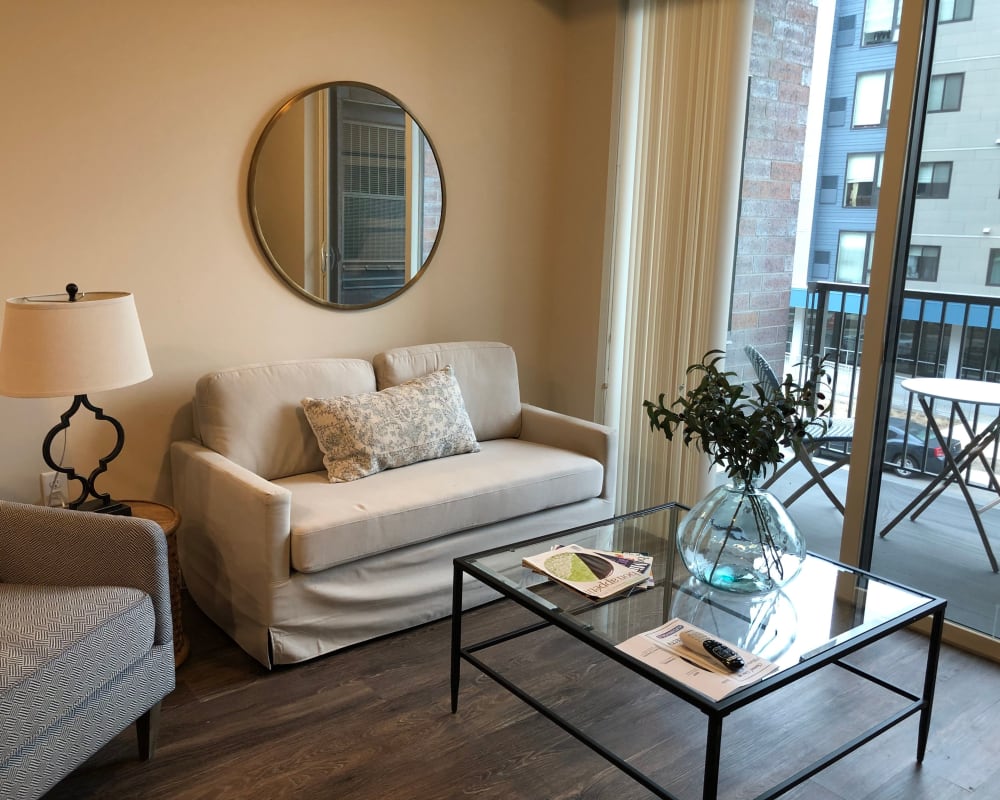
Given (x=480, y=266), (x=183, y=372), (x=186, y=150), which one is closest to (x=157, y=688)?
(x=183, y=372)

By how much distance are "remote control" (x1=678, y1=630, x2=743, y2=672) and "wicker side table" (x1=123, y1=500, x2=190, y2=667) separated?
1546 mm

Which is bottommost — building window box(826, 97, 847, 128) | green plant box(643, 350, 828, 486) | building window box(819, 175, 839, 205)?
green plant box(643, 350, 828, 486)

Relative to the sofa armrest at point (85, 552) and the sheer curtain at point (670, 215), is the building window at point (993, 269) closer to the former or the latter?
the sheer curtain at point (670, 215)

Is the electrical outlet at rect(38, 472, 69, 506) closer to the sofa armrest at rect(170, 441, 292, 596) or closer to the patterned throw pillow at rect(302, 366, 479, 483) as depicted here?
the sofa armrest at rect(170, 441, 292, 596)

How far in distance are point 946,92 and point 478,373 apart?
1.99 metres

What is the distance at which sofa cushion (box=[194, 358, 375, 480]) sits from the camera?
2994 mm

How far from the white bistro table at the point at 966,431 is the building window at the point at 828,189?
804 millimetres

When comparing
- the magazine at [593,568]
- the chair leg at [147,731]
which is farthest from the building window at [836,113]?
the chair leg at [147,731]

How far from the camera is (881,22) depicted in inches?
122

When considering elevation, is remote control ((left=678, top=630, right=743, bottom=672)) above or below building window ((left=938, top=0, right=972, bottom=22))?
below

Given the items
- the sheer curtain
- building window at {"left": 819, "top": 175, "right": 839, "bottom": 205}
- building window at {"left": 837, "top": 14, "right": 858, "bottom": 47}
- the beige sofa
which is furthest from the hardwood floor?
building window at {"left": 837, "top": 14, "right": 858, "bottom": 47}

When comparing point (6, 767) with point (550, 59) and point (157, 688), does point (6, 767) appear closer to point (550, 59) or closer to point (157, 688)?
point (157, 688)

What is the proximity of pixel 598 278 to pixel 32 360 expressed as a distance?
2.40 meters

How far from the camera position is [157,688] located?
86.1 inches
